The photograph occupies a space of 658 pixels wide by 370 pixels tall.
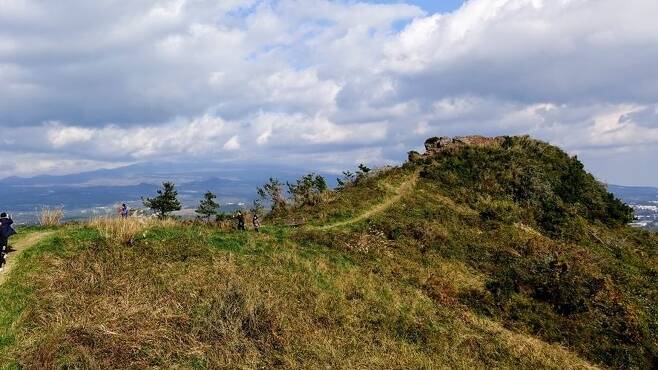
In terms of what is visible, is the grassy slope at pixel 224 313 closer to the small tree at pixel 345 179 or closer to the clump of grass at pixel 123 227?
the clump of grass at pixel 123 227

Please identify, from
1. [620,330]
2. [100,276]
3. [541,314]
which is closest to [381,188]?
[541,314]

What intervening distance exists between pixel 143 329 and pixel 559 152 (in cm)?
4249

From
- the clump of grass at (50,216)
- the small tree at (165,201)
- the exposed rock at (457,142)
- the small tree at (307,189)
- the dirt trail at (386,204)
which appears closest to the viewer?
the clump of grass at (50,216)

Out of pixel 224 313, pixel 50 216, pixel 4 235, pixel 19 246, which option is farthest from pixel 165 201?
pixel 224 313

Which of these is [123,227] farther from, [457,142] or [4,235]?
[457,142]

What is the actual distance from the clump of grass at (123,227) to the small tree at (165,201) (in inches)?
960

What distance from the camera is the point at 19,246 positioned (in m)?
22.0

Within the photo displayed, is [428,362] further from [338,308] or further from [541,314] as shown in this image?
[541,314]

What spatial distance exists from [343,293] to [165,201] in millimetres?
Result: 33581

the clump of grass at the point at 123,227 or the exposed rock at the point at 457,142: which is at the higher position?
the exposed rock at the point at 457,142

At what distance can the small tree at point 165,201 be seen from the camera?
5106 cm

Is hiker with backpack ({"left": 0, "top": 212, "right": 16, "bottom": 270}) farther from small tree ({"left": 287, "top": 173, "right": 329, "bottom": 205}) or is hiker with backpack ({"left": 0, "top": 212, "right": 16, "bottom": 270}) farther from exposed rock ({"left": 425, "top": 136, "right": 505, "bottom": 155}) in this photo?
exposed rock ({"left": 425, "top": 136, "right": 505, "bottom": 155})

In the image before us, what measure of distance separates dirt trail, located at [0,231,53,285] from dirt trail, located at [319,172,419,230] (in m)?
14.9

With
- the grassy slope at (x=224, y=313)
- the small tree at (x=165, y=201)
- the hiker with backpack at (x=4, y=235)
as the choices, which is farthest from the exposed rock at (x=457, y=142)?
the hiker with backpack at (x=4, y=235)
